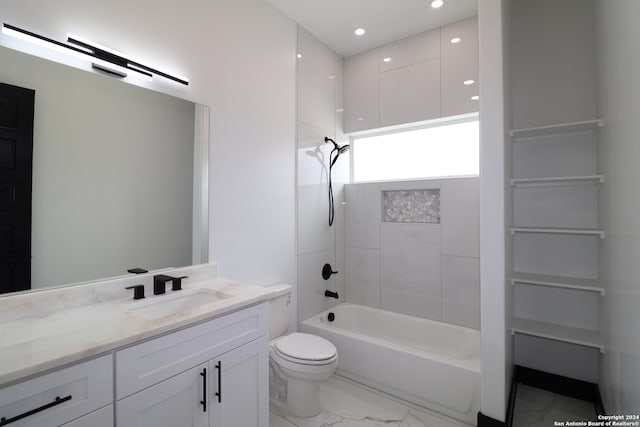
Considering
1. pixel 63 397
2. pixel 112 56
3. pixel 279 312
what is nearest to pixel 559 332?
pixel 279 312

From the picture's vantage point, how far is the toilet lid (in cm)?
189

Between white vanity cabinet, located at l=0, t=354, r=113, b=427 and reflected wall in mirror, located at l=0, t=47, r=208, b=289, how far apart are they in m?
0.64

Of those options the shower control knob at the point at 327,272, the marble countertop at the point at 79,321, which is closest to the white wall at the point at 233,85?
the shower control knob at the point at 327,272

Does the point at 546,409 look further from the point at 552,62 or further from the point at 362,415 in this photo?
the point at 552,62

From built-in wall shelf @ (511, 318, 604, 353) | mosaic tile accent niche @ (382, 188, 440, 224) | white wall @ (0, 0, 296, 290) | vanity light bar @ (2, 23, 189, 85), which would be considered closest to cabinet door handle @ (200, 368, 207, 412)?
white wall @ (0, 0, 296, 290)

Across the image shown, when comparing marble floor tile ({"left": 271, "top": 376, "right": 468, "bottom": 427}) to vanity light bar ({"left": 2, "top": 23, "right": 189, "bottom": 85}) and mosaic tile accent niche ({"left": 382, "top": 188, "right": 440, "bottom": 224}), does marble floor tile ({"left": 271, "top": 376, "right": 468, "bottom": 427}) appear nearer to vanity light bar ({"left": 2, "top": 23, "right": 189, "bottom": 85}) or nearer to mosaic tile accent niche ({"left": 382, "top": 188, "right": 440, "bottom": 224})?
mosaic tile accent niche ({"left": 382, "top": 188, "right": 440, "bottom": 224})

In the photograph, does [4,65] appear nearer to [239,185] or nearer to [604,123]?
[239,185]

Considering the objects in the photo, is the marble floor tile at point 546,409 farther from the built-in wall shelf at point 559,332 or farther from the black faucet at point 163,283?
the black faucet at point 163,283

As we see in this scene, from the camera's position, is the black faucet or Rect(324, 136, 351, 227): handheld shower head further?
Rect(324, 136, 351, 227): handheld shower head

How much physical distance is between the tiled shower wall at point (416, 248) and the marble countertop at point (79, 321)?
5.42 feet

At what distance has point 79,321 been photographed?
1.20 m

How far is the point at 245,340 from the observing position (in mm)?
1455

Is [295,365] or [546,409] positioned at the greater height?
[295,365]

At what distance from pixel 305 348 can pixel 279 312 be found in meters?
0.36
